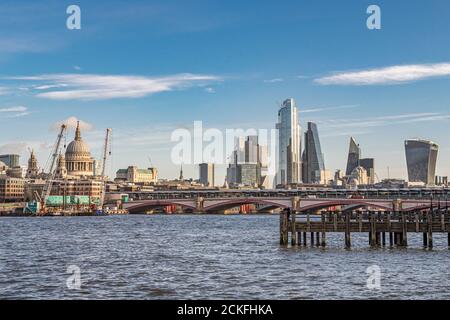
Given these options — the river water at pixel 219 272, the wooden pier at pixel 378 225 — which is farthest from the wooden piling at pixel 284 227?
the river water at pixel 219 272

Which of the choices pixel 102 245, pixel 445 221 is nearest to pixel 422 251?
pixel 445 221

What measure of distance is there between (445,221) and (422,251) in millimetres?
3369

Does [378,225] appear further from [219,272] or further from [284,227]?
[219,272]

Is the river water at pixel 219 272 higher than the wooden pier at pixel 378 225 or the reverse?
the reverse

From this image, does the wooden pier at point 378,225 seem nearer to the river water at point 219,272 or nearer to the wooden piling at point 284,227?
the wooden piling at point 284,227

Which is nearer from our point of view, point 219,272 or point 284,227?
point 219,272

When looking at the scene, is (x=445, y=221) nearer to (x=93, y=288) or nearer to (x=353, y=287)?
(x=353, y=287)

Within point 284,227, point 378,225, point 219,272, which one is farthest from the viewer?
point 284,227

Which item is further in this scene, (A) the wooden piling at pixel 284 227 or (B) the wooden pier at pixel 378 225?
(A) the wooden piling at pixel 284 227

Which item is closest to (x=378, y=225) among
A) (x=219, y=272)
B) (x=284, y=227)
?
(x=284, y=227)

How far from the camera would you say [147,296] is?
35125 millimetres

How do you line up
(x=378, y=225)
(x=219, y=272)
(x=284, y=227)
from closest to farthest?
(x=219, y=272) < (x=378, y=225) < (x=284, y=227)

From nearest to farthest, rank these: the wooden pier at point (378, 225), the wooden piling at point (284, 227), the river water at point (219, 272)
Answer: the river water at point (219, 272)
the wooden pier at point (378, 225)
the wooden piling at point (284, 227)

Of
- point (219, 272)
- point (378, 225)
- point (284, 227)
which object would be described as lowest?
point (219, 272)
